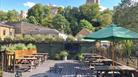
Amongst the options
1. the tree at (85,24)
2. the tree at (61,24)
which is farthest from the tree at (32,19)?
the tree at (85,24)

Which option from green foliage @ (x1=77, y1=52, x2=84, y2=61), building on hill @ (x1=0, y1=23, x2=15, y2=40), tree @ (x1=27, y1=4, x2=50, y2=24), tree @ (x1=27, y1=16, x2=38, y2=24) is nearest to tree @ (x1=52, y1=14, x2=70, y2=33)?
tree @ (x1=27, y1=16, x2=38, y2=24)

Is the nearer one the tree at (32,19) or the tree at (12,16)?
the tree at (32,19)

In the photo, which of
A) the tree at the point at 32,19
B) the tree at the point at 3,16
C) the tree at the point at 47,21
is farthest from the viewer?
the tree at the point at 3,16

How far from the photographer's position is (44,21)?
8869 centimetres

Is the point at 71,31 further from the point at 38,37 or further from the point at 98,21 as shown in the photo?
the point at 38,37

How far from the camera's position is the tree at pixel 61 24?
7906cm

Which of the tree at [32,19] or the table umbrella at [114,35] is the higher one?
the tree at [32,19]

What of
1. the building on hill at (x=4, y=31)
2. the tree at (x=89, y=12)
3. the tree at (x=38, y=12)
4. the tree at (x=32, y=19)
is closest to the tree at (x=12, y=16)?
the tree at (x=38, y=12)

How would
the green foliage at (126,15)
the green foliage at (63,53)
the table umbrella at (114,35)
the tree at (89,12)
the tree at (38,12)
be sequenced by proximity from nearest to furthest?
1. the table umbrella at (114,35)
2. the green foliage at (126,15)
3. the green foliage at (63,53)
4. the tree at (89,12)
5. the tree at (38,12)

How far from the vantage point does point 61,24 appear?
79.4 m

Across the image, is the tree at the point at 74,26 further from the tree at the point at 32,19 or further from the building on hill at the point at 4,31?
the building on hill at the point at 4,31

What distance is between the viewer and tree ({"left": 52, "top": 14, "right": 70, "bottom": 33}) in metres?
79.1

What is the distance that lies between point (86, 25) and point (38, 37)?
42663 millimetres

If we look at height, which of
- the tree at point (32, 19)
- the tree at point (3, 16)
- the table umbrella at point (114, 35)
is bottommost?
the table umbrella at point (114, 35)
